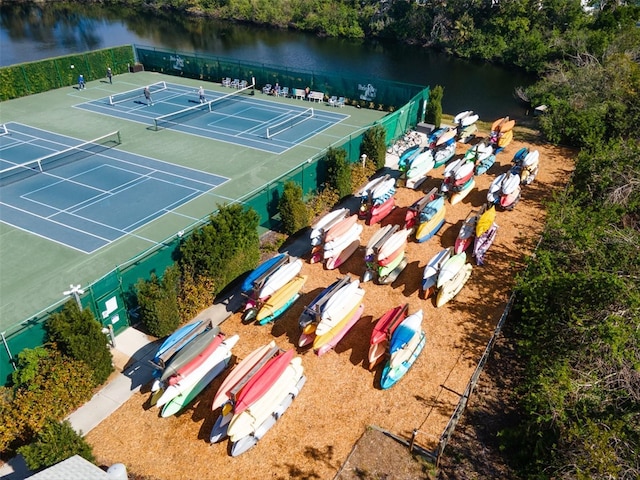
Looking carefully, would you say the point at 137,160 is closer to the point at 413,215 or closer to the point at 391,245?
the point at 413,215

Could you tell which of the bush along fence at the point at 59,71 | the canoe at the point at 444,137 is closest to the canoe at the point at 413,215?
the canoe at the point at 444,137

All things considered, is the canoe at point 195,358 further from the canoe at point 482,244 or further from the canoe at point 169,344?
the canoe at point 482,244

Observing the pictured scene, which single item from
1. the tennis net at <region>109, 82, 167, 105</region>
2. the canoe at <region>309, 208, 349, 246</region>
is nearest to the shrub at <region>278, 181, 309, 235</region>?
the canoe at <region>309, 208, 349, 246</region>

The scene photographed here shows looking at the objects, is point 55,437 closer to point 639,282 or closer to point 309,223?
point 309,223


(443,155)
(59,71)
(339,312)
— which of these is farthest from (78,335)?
(59,71)

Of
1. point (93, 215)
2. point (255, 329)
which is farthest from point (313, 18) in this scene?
point (255, 329)

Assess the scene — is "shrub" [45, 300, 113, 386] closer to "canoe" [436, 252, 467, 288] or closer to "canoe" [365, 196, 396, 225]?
"canoe" [436, 252, 467, 288]

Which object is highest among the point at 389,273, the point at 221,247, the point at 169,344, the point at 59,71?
the point at 59,71
